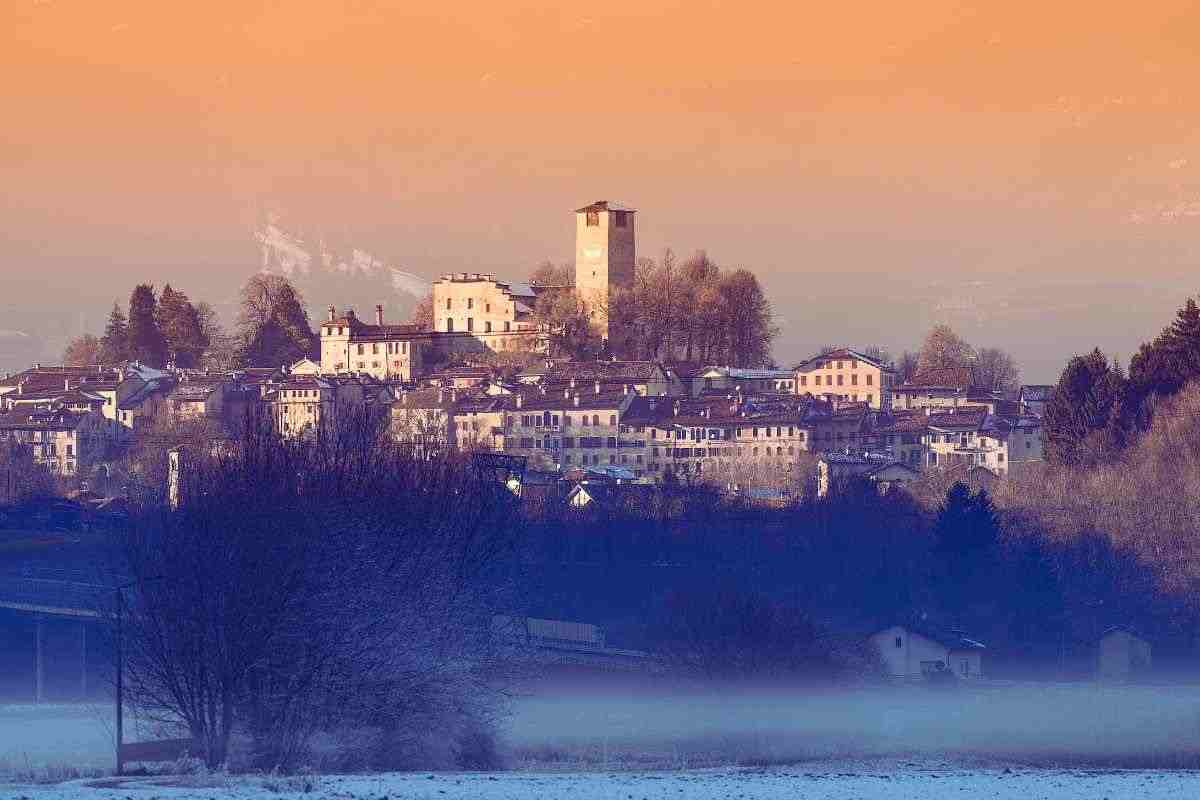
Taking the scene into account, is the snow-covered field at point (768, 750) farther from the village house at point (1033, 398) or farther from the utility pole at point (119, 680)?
the village house at point (1033, 398)

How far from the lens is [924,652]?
53.6 meters

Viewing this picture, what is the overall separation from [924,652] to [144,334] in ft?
250

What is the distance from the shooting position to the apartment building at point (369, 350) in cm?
11900

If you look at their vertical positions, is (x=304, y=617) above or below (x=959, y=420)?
below

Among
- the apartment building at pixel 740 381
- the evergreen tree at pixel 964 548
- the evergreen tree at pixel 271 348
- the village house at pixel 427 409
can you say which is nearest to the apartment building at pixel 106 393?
the evergreen tree at pixel 271 348

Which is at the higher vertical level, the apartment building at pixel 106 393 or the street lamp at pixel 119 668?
the apartment building at pixel 106 393

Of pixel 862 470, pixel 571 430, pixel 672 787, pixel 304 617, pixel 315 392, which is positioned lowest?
pixel 672 787

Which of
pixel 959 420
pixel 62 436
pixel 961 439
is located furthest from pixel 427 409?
pixel 961 439

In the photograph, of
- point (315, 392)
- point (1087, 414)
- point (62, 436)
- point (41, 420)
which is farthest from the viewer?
point (41, 420)

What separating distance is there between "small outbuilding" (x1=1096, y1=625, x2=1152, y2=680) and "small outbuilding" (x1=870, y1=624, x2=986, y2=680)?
2096 mm

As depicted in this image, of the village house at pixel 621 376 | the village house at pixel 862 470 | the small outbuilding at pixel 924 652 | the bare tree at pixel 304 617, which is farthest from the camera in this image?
the village house at pixel 621 376

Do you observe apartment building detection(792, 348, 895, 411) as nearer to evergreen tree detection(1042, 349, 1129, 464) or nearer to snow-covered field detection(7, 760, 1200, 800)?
evergreen tree detection(1042, 349, 1129, 464)

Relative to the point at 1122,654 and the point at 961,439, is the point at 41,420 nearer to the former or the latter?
the point at 961,439

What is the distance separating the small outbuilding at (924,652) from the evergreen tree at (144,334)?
244 feet
